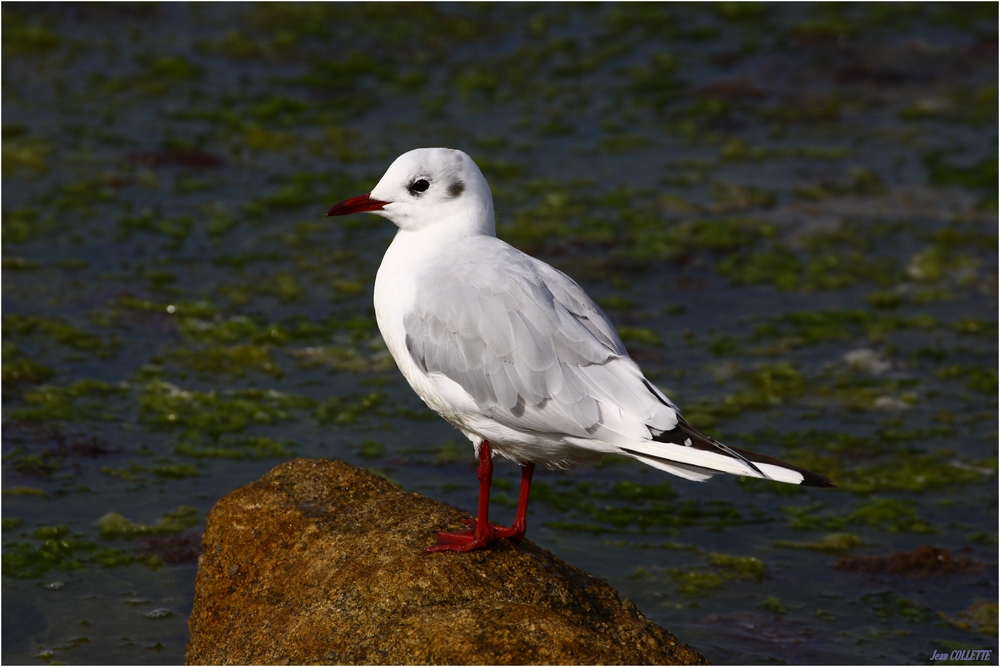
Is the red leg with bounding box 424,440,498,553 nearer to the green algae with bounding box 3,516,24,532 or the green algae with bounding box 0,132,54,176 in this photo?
the green algae with bounding box 3,516,24,532

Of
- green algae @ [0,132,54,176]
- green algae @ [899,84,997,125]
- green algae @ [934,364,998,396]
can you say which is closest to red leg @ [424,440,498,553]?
green algae @ [934,364,998,396]

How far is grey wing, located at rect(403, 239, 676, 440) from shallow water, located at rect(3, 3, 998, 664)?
5.27 ft

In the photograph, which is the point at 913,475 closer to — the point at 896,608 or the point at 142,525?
the point at 896,608

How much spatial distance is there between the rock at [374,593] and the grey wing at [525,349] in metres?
A: 0.49

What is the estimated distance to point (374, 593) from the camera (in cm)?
376

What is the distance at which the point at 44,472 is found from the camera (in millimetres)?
5934

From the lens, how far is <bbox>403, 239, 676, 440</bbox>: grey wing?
13.1 feet

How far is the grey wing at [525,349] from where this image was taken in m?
4.00

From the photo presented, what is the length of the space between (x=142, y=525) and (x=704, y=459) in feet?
9.81

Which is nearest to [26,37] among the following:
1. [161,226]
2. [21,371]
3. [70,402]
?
[161,226]

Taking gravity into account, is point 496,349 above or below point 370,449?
above

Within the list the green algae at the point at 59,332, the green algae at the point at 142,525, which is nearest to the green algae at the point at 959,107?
the green algae at the point at 59,332

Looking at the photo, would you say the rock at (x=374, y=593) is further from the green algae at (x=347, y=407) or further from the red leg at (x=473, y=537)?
the green algae at (x=347, y=407)

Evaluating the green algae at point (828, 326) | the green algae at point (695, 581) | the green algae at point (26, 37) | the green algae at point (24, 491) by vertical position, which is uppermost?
the green algae at point (26, 37)
